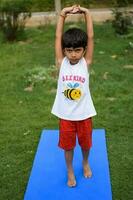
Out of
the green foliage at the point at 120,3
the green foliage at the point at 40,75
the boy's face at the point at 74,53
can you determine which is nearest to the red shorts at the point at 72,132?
the boy's face at the point at 74,53

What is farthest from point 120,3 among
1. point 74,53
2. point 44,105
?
point 74,53

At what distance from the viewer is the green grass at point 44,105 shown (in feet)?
15.0

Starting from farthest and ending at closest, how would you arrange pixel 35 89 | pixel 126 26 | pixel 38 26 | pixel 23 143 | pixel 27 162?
1. pixel 38 26
2. pixel 126 26
3. pixel 35 89
4. pixel 23 143
5. pixel 27 162

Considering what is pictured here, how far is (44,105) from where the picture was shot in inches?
247

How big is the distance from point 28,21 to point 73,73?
7166mm

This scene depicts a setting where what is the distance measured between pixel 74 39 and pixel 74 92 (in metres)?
0.43

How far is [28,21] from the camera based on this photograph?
35.7 ft

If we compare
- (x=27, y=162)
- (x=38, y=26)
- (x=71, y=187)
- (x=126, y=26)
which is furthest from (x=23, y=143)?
(x=38, y=26)

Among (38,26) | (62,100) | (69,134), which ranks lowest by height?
(38,26)

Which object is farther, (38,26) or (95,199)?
(38,26)

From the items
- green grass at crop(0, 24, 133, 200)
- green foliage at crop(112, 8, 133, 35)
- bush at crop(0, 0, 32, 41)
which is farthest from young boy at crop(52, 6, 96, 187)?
green foliage at crop(112, 8, 133, 35)

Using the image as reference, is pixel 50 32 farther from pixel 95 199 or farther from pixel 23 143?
pixel 95 199

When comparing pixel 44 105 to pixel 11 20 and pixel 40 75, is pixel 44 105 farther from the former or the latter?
pixel 11 20

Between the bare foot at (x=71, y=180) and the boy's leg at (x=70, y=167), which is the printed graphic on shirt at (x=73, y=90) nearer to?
the boy's leg at (x=70, y=167)
